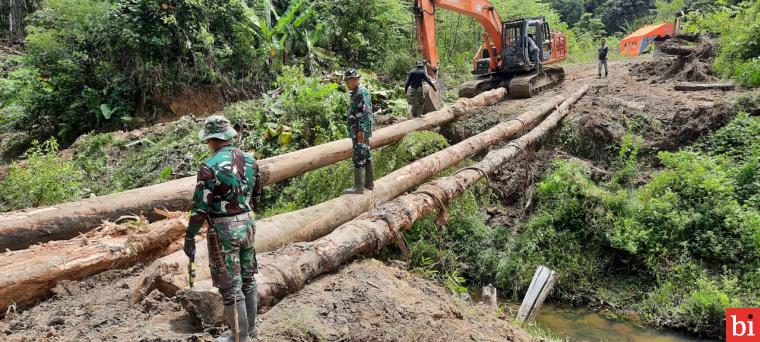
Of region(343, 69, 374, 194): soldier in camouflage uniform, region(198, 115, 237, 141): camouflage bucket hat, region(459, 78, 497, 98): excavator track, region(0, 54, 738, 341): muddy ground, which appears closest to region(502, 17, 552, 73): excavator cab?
region(459, 78, 497, 98): excavator track

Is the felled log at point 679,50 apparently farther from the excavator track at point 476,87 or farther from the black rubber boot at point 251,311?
the black rubber boot at point 251,311

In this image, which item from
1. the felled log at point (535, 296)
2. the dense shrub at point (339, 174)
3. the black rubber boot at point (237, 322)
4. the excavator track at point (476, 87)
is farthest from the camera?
the excavator track at point (476, 87)

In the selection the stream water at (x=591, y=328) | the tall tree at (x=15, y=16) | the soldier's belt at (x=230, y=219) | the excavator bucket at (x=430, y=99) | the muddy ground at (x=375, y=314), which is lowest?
the stream water at (x=591, y=328)

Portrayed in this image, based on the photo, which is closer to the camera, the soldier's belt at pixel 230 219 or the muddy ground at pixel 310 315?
the soldier's belt at pixel 230 219

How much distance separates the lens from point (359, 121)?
6.02 m

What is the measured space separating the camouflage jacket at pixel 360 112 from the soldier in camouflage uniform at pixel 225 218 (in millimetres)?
2762

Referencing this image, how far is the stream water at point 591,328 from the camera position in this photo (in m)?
5.87

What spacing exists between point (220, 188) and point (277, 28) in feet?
44.0

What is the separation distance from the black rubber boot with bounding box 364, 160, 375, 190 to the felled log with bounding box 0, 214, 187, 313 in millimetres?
2249

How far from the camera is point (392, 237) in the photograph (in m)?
5.65

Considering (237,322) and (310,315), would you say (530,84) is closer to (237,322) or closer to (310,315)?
(310,315)

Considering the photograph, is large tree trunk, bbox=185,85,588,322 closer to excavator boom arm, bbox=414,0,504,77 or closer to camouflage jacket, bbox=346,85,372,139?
camouflage jacket, bbox=346,85,372,139

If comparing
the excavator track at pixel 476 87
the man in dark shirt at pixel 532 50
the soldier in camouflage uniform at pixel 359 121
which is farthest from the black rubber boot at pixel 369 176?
the man in dark shirt at pixel 532 50

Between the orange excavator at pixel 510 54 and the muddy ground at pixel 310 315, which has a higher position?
the orange excavator at pixel 510 54
